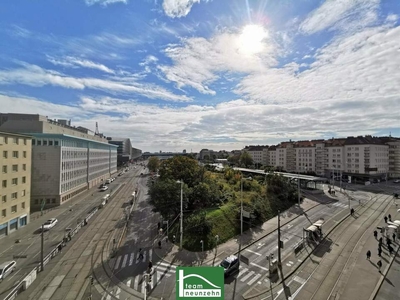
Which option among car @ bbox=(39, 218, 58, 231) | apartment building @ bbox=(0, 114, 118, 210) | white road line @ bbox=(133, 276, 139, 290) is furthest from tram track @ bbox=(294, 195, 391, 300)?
apartment building @ bbox=(0, 114, 118, 210)

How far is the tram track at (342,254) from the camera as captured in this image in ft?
72.8

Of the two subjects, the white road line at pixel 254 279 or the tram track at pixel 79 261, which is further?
the white road line at pixel 254 279

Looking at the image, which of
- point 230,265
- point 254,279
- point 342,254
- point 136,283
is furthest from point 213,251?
point 342,254

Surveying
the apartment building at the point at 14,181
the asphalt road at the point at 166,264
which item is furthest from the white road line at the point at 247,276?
the apartment building at the point at 14,181

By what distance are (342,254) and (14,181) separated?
54733 mm

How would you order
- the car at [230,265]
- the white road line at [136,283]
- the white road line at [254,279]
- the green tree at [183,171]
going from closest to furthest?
the white road line at [136,283] → the white road line at [254,279] → the car at [230,265] → the green tree at [183,171]

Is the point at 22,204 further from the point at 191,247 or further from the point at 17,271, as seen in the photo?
the point at 191,247

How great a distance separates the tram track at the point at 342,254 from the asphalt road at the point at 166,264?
14.3 ft

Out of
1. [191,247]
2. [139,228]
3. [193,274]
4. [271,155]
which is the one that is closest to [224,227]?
[191,247]

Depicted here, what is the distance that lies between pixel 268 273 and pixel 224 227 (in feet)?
38.0

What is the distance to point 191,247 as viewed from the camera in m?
31.4

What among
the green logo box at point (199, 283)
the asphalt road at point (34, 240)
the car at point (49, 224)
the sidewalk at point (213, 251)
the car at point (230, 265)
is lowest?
the asphalt road at point (34, 240)

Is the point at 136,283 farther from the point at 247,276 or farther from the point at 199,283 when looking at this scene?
the point at 247,276

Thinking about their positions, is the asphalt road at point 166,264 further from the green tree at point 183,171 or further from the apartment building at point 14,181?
the apartment building at point 14,181
